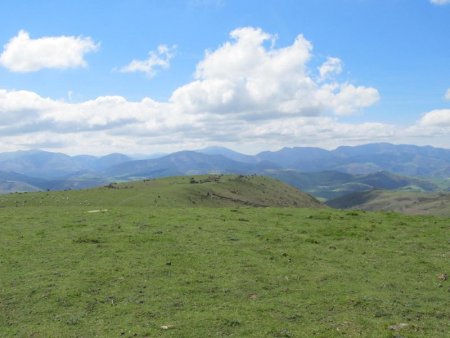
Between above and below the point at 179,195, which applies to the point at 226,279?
above

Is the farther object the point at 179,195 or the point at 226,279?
the point at 179,195

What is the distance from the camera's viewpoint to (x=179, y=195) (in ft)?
329

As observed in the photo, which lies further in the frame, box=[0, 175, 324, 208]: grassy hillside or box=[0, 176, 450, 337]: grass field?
box=[0, 175, 324, 208]: grassy hillside

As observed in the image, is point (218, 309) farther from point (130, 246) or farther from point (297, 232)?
point (297, 232)

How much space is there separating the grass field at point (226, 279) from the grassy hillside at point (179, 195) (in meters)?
46.4

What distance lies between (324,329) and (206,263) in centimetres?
969

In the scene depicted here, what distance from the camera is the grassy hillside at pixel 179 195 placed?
80.8m

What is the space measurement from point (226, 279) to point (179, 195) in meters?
79.8

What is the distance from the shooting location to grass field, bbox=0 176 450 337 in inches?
635

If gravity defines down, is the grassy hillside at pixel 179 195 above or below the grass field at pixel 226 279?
below

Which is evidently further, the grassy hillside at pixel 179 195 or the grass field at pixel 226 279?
the grassy hillside at pixel 179 195

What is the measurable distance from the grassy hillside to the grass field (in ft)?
152

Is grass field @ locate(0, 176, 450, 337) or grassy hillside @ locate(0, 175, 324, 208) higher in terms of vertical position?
grass field @ locate(0, 176, 450, 337)

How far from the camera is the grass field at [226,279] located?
16.1 metres
